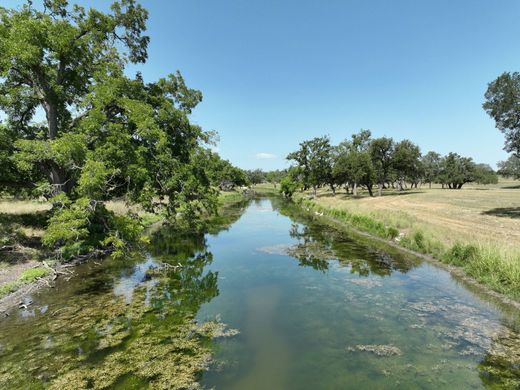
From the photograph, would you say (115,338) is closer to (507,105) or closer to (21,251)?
(21,251)

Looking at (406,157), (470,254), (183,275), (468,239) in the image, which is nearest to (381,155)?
(406,157)

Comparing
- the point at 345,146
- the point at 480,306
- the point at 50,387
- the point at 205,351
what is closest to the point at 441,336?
the point at 480,306

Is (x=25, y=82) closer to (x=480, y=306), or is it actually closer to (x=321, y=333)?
(x=321, y=333)

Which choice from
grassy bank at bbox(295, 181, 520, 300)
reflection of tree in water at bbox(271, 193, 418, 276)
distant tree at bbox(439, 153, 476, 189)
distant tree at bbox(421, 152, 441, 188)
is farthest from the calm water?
distant tree at bbox(421, 152, 441, 188)

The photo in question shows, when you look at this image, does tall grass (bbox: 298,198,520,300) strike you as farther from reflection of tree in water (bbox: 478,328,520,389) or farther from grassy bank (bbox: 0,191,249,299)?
grassy bank (bbox: 0,191,249,299)

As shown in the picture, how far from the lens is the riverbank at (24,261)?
13.7m

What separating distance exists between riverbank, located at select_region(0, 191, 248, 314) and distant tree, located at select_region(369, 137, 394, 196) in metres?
60.6

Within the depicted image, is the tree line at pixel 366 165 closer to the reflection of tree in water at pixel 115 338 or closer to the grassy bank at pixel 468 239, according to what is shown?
the grassy bank at pixel 468 239

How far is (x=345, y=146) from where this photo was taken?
8631cm

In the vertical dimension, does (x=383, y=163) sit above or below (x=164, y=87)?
below

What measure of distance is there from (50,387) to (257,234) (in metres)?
25.5

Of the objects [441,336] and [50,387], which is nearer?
Answer: [50,387]

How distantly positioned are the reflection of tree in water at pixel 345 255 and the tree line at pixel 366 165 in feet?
116

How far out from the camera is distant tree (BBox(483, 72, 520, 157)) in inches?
1123
